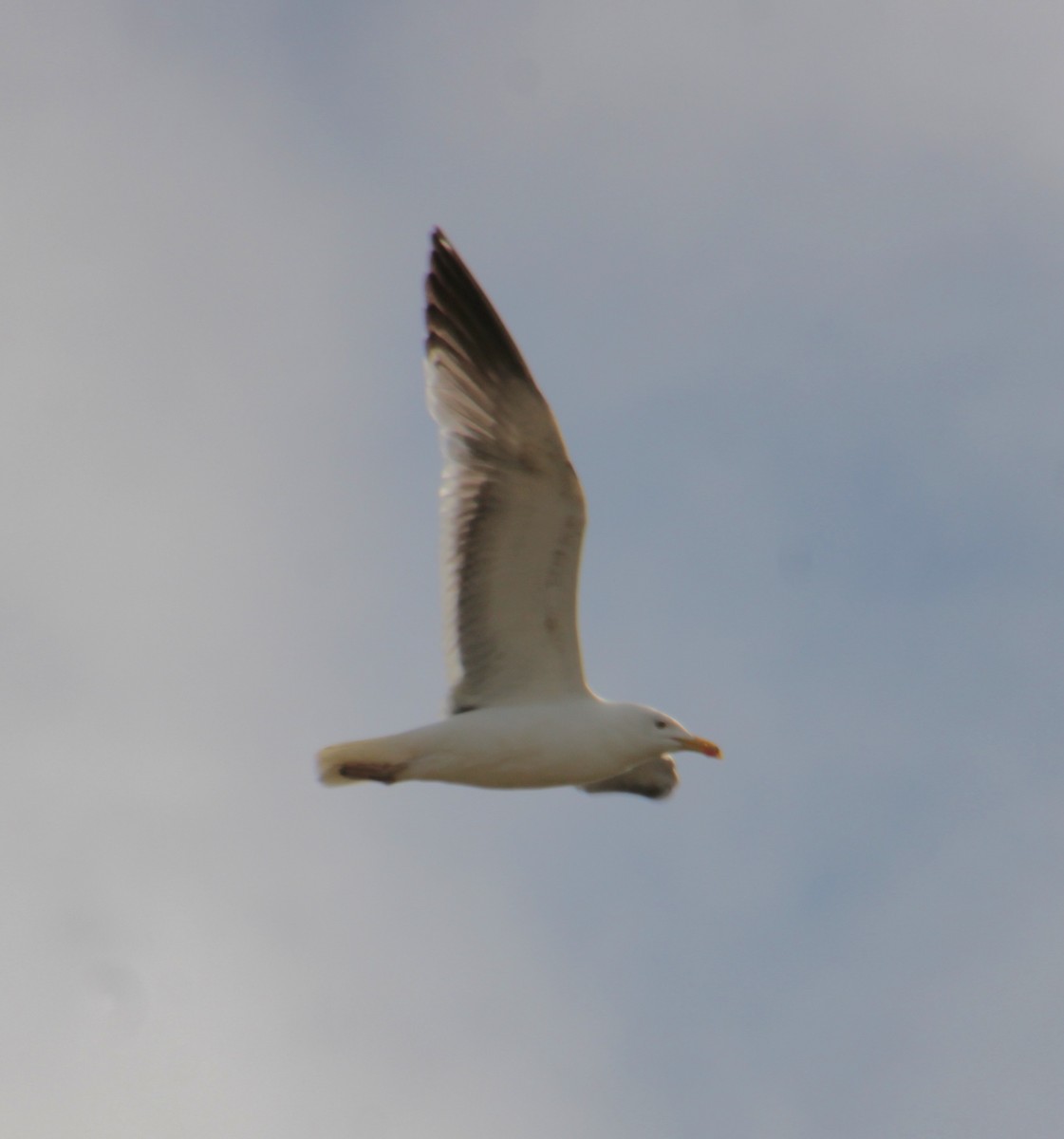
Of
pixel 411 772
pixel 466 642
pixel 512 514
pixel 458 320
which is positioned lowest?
pixel 411 772

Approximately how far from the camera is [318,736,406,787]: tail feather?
445 inches

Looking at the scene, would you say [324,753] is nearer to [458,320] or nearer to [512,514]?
[512,514]

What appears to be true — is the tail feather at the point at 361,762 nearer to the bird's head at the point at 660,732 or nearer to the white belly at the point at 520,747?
the white belly at the point at 520,747

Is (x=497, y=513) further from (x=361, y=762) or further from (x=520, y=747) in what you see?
(x=361, y=762)

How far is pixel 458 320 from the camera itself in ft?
38.8

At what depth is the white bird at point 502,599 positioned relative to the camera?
1137 cm

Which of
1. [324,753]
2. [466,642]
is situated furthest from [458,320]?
[324,753]

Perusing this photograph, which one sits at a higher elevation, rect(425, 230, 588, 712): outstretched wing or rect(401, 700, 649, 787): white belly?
rect(425, 230, 588, 712): outstretched wing

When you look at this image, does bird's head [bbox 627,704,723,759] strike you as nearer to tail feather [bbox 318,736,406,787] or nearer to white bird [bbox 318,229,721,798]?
white bird [bbox 318,229,721,798]

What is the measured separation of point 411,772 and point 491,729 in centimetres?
50

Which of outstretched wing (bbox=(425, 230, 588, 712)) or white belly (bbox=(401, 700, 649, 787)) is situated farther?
outstretched wing (bbox=(425, 230, 588, 712))

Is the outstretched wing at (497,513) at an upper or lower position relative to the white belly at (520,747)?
upper

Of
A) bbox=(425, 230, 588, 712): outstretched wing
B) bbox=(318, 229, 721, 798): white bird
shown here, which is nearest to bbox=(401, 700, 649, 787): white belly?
bbox=(318, 229, 721, 798): white bird

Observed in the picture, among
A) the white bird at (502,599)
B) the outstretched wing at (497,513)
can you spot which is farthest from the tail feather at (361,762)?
the outstretched wing at (497,513)
